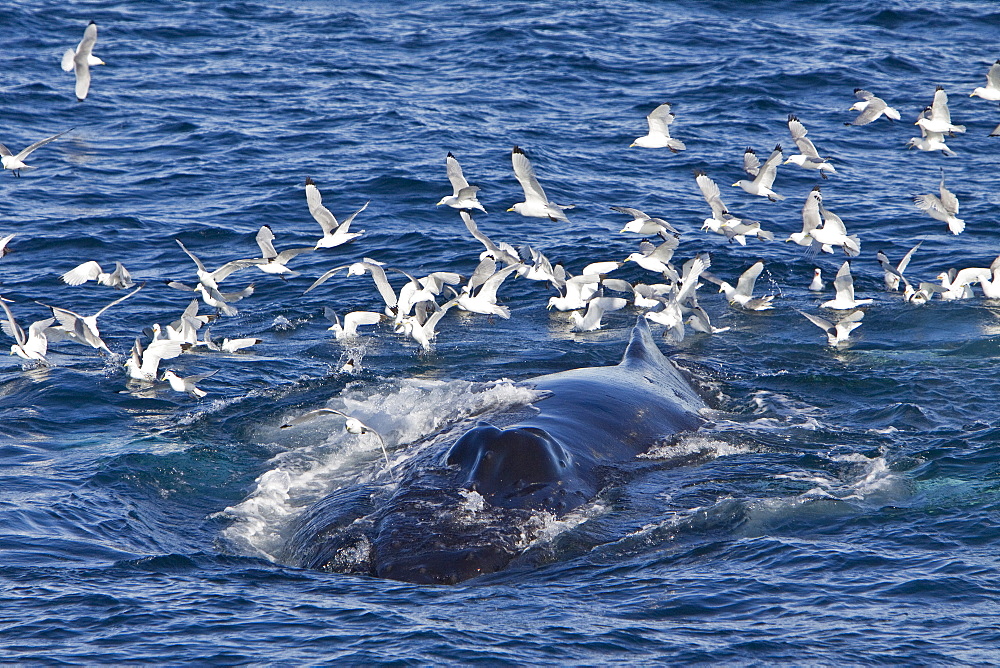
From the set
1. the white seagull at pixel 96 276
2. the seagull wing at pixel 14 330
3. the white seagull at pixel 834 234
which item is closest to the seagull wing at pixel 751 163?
the white seagull at pixel 834 234

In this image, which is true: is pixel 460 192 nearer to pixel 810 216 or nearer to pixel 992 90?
pixel 810 216

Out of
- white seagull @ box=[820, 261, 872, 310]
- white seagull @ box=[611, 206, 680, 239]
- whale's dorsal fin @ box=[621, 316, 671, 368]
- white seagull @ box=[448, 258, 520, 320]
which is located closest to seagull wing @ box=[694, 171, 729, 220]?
white seagull @ box=[611, 206, 680, 239]

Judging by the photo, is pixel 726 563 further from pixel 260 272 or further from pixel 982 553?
pixel 260 272

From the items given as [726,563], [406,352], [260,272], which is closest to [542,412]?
[726,563]

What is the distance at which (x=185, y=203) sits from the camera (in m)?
23.7

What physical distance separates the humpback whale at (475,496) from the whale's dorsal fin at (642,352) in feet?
5.82

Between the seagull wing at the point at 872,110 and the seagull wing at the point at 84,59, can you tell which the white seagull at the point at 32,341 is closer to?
the seagull wing at the point at 84,59

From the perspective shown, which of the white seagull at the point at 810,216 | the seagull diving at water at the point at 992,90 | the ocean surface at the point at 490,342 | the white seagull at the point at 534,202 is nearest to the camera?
the ocean surface at the point at 490,342

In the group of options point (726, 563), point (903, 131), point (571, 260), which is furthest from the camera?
point (903, 131)

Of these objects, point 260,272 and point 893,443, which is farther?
point 260,272

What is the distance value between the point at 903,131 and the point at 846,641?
2209 cm

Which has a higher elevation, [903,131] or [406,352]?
[903,131]

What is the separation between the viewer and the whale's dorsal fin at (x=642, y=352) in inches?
540

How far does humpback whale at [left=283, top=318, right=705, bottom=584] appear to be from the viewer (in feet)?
29.7
